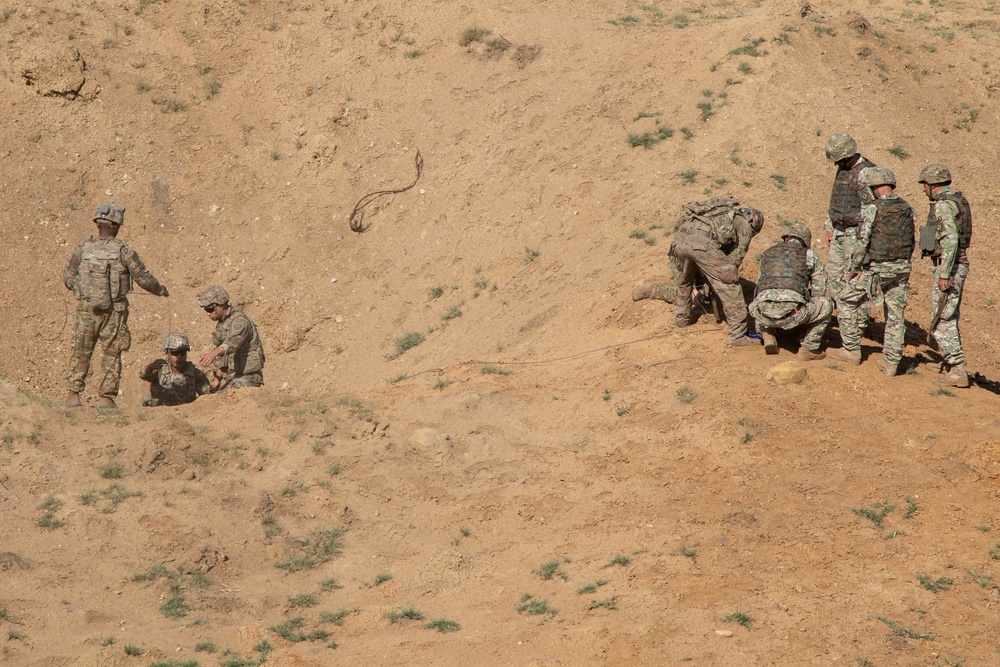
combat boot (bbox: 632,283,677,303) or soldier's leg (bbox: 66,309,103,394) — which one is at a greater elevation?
combat boot (bbox: 632,283,677,303)

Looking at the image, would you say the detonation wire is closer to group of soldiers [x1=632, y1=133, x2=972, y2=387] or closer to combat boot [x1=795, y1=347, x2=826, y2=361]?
group of soldiers [x1=632, y1=133, x2=972, y2=387]

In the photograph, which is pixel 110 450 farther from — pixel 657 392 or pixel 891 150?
pixel 891 150

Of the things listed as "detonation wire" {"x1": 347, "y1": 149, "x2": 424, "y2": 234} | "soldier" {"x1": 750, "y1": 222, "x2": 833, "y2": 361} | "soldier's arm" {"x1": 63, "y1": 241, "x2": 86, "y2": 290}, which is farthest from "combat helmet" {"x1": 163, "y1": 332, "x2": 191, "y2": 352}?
"soldier" {"x1": 750, "y1": 222, "x2": 833, "y2": 361}

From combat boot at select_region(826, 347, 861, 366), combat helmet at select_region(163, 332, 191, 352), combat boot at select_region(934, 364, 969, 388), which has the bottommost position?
combat boot at select_region(934, 364, 969, 388)

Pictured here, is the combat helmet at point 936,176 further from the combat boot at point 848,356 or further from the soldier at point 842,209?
the combat boot at point 848,356

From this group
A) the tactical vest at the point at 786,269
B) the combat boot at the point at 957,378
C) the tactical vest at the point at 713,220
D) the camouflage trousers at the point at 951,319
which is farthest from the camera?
the tactical vest at the point at 713,220

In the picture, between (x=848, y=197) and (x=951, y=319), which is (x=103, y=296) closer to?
(x=848, y=197)

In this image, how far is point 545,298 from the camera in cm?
1297

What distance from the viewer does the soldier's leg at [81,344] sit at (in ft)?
38.4

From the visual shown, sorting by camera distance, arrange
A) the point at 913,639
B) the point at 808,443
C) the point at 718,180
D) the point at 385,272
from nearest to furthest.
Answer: the point at 913,639
the point at 808,443
the point at 718,180
the point at 385,272

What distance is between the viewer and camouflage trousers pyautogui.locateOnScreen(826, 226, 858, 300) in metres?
10.4

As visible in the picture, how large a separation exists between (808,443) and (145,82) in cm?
1295

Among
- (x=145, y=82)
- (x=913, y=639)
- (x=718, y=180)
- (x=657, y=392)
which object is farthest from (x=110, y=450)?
(x=145, y=82)

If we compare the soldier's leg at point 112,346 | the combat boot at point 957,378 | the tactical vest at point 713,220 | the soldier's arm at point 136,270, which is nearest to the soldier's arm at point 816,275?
the tactical vest at point 713,220
